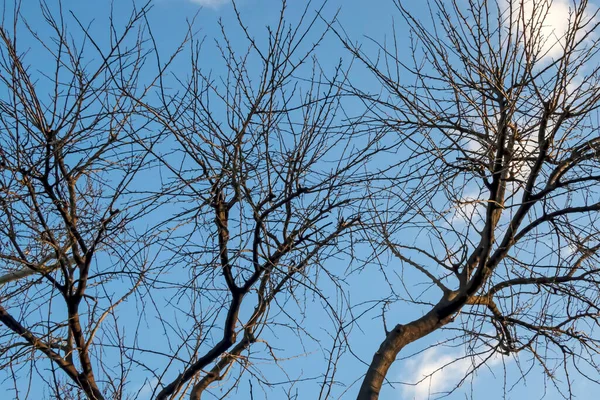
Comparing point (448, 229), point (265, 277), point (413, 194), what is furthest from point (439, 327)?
point (265, 277)

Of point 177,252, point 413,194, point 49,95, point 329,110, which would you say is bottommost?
point 413,194

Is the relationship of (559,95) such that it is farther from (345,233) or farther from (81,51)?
(81,51)

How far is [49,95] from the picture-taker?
374cm

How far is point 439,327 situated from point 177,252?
1.52 m

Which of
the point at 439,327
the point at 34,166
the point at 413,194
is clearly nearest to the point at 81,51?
the point at 34,166

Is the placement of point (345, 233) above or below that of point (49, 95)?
below

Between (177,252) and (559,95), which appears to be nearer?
(559,95)

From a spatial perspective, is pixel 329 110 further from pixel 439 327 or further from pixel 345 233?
pixel 439 327

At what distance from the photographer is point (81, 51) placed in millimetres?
3840

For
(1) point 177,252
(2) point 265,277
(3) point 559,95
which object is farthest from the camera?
(2) point 265,277

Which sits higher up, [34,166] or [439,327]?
[34,166]

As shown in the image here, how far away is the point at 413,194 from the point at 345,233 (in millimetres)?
441

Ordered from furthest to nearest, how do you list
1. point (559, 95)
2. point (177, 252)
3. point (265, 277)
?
point (265, 277)
point (177, 252)
point (559, 95)

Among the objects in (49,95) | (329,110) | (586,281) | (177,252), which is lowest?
(586,281)
